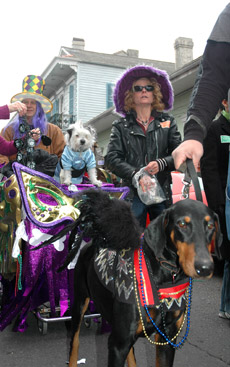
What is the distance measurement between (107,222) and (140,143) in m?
1.25

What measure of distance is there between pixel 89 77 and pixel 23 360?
2137cm

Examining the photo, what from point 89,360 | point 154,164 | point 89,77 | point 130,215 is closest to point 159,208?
point 154,164

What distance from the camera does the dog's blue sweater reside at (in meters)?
4.54

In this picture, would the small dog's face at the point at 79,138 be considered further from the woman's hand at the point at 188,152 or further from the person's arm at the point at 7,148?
the woman's hand at the point at 188,152

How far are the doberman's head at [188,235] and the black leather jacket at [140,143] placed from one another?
132 centimetres

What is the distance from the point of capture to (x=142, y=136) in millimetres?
3322

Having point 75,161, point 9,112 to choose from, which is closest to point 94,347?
point 75,161

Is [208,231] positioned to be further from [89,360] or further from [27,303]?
[27,303]

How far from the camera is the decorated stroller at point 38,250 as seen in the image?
10.4 feet

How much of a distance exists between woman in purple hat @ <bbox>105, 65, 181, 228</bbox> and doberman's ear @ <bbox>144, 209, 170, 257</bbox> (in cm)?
119

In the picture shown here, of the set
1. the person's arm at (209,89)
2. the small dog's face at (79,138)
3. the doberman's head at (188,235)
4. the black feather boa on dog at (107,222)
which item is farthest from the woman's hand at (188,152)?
the small dog's face at (79,138)

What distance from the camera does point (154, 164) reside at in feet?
9.72

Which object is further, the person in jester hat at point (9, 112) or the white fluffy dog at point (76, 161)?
the white fluffy dog at point (76, 161)

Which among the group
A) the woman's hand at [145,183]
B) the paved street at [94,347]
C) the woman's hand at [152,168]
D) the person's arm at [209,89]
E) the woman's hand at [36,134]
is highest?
the woman's hand at [36,134]
